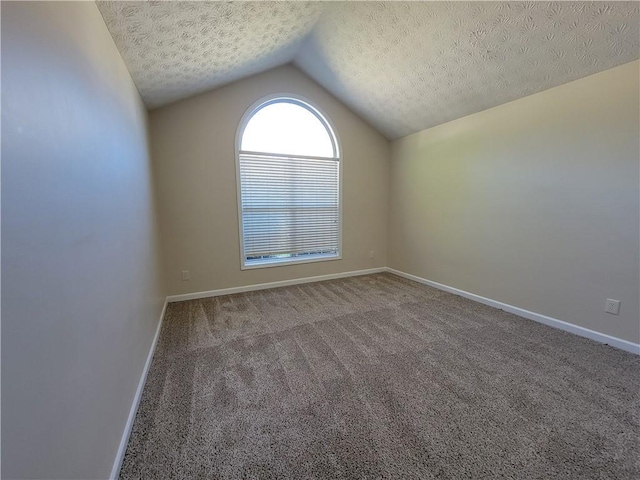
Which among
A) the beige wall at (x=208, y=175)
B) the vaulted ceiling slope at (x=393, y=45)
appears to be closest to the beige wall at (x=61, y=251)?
the vaulted ceiling slope at (x=393, y=45)

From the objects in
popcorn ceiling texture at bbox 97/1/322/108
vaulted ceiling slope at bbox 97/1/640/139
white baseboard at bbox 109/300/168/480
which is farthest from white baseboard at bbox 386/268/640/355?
popcorn ceiling texture at bbox 97/1/322/108

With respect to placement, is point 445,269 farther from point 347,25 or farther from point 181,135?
point 181,135

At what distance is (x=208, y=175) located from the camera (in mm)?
3037

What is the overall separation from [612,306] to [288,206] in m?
3.29

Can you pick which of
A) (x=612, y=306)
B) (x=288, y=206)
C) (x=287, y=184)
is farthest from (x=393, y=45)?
(x=612, y=306)

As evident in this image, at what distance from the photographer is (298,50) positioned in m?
2.93

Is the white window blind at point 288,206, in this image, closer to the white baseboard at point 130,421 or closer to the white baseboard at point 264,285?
the white baseboard at point 264,285

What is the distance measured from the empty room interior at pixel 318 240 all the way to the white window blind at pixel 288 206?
0.03 meters

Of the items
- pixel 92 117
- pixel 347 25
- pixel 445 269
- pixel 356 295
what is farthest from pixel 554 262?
pixel 92 117

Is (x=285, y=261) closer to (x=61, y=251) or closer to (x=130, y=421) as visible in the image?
(x=130, y=421)

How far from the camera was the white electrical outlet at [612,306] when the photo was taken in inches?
77.3

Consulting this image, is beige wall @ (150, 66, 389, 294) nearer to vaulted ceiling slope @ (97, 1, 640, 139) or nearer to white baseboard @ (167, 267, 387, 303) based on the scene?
white baseboard @ (167, 267, 387, 303)

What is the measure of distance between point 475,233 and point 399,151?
1686mm

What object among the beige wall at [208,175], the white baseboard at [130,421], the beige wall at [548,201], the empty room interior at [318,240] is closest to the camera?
the empty room interior at [318,240]
